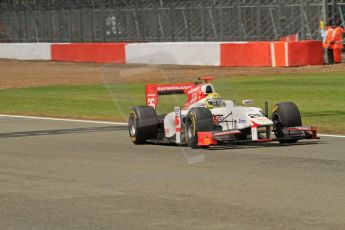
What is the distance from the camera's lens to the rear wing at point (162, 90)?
12828 mm

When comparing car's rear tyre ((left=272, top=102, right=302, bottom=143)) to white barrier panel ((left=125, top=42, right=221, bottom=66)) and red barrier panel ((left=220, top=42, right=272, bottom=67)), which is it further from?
white barrier panel ((left=125, top=42, right=221, bottom=66))

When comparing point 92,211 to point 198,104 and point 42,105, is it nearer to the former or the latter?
point 198,104

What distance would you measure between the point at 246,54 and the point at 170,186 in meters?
24.9

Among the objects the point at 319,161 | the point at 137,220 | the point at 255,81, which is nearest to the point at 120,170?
the point at 319,161

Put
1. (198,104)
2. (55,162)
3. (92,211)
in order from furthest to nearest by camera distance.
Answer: (198,104) < (55,162) < (92,211)

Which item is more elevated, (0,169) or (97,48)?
(97,48)

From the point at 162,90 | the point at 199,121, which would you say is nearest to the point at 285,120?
the point at 199,121

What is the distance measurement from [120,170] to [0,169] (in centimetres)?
139

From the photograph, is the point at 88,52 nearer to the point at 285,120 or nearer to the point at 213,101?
the point at 213,101

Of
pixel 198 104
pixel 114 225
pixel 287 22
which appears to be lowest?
pixel 114 225

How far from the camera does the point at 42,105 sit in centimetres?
2209

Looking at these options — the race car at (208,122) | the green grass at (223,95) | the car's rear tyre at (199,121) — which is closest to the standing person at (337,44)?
the green grass at (223,95)

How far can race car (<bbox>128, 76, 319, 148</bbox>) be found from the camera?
11.7 m

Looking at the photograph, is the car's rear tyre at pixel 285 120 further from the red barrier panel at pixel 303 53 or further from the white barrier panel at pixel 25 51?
the white barrier panel at pixel 25 51
